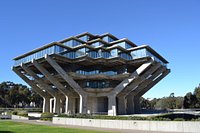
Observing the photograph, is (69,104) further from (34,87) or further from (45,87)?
(34,87)

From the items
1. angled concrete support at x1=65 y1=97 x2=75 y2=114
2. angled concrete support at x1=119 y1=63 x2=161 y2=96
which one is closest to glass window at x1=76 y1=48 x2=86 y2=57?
angled concrete support at x1=65 y1=97 x2=75 y2=114

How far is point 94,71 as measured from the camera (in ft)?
188

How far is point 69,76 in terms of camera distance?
176ft

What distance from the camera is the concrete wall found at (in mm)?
20094

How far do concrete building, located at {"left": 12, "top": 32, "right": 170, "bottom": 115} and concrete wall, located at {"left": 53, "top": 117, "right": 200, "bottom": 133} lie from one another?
2651 cm

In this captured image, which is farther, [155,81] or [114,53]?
[155,81]

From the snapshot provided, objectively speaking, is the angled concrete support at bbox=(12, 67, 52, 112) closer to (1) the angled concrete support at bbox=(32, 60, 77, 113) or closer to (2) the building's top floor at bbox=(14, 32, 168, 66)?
(2) the building's top floor at bbox=(14, 32, 168, 66)

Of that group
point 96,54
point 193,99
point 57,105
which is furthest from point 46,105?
point 193,99

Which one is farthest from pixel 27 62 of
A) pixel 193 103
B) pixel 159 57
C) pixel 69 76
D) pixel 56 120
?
pixel 193 103

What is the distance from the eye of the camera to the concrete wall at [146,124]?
65.9ft

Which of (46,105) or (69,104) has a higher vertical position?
(69,104)

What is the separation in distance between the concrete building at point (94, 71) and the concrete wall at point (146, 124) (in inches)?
1044

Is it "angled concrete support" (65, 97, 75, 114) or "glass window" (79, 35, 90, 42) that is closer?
"angled concrete support" (65, 97, 75, 114)

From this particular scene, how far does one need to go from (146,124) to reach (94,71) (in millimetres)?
35788
